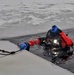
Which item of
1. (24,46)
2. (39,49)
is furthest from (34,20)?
(24,46)

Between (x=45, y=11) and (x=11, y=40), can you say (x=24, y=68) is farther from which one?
(x=45, y=11)

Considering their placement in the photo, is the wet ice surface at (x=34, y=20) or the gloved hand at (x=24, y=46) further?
the wet ice surface at (x=34, y=20)

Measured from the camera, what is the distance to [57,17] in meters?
9.86

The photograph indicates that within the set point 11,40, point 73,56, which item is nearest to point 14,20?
point 11,40

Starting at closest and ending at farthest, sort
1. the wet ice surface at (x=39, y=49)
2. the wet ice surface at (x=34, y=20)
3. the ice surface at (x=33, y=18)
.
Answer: the wet ice surface at (x=39, y=49) < the wet ice surface at (x=34, y=20) < the ice surface at (x=33, y=18)

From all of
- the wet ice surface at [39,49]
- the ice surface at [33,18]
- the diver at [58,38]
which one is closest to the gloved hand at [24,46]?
the diver at [58,38]

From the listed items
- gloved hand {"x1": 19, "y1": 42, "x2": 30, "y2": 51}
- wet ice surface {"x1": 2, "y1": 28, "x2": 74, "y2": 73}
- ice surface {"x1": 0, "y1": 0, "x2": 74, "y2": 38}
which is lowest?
wet ice surface {"x1": 2, "y1": 28, "x2": 74, "y2": 73}

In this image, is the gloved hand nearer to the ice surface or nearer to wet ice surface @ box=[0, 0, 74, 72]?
wet ice surface @ box=[0, 0, 74, 72]

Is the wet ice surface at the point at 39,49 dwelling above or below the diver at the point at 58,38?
below

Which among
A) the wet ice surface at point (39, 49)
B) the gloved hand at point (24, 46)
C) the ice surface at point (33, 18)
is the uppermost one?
the ice surface at point (33, 18)

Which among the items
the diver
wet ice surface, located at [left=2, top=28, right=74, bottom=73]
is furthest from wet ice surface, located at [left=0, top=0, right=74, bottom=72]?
the diver

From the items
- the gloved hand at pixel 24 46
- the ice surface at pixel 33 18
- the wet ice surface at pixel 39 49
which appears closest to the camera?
the wet ice surface at pixel 39 49

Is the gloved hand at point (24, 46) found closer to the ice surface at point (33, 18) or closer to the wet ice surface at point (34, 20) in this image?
the wet ice surface at point (34, 20)

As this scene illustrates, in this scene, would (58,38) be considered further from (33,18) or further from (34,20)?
(33,18)
